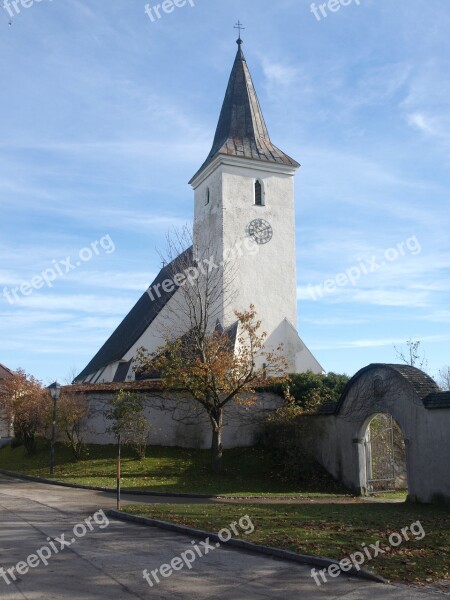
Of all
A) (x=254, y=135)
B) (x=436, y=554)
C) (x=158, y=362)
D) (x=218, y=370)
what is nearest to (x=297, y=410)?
(x=218, y=370)

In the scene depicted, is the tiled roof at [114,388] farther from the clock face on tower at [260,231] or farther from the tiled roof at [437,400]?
the tiled roof at [437,400]

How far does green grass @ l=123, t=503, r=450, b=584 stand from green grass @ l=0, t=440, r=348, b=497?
13.8 ft

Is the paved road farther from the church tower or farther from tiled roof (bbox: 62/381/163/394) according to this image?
the church tower

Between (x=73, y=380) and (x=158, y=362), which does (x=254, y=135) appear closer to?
(x=158, y=362)

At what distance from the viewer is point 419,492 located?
1611 centimetres

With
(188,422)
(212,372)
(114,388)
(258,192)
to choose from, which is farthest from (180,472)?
(258,192)

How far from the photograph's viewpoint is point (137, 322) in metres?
40.5

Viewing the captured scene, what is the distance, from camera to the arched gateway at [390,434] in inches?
622

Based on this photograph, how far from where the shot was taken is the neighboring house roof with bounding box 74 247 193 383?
30.0 metres

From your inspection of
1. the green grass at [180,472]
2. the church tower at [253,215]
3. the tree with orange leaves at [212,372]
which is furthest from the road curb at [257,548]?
the church tower at [253,215]

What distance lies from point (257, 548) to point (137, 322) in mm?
31669

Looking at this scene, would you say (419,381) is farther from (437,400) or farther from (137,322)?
(137,322)

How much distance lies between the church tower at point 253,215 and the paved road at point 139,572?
21.0 meters

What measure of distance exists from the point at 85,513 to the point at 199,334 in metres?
10.1
